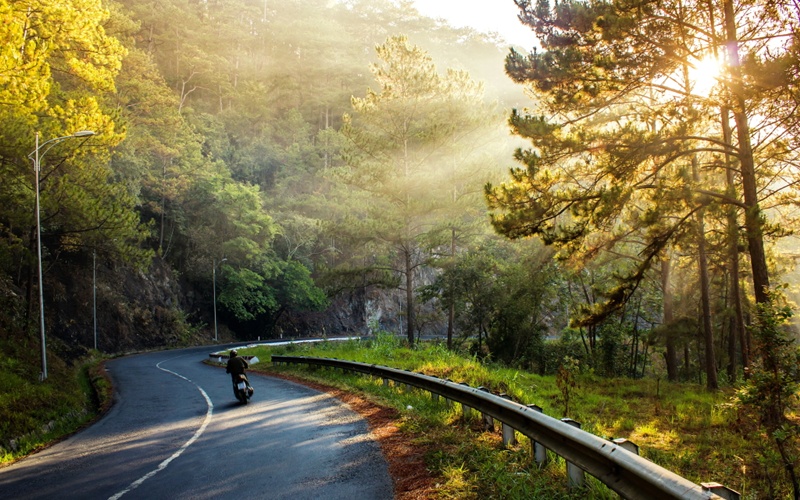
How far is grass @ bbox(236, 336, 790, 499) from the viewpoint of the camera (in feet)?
19.6

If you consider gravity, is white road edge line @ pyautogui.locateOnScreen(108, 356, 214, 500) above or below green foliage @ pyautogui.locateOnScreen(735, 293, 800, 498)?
below

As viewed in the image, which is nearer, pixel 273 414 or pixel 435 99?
pixel 273 414

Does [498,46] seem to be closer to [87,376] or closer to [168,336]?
[168,336]

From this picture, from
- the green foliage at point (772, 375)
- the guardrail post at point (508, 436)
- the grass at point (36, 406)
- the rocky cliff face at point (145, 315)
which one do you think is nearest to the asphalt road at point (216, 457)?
the grass at point (36, 406)

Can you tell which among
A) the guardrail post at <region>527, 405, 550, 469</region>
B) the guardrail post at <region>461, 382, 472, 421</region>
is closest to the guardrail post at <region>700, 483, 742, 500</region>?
the guardrail post at <region>527, 405, 550, 469</region>

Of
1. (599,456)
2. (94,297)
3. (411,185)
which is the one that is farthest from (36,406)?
(94,297)

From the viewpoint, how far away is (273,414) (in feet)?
41.3

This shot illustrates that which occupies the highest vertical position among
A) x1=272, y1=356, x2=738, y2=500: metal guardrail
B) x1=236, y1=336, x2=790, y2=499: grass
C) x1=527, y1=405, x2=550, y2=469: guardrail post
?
x1=272, y1=356, x2=738, y2=500: metal guardrail

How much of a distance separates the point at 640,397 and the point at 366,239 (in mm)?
17994

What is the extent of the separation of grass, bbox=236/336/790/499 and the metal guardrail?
1.14ft

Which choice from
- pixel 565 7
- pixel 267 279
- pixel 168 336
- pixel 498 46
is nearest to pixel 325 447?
pixel 565 7

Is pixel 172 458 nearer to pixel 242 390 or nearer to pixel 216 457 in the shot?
pixel 216 457

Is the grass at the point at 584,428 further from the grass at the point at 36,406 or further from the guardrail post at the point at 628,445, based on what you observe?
the grass at the point at 36,406

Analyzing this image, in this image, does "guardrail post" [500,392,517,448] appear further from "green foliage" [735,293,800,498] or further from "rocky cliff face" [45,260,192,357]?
"rocky cliff face" [45,260,192,357]
